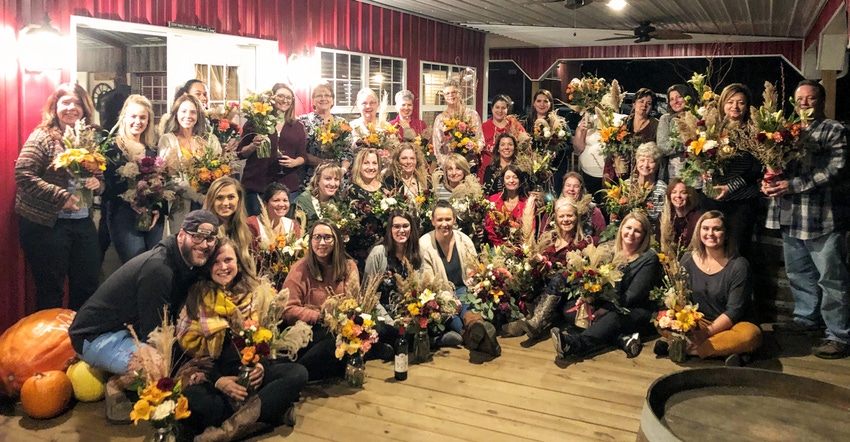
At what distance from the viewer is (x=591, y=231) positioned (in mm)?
5598

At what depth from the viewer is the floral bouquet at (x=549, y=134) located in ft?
22.4

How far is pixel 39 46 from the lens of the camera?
4613mm

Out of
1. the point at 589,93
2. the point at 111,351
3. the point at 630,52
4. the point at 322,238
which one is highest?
the point at 630,52

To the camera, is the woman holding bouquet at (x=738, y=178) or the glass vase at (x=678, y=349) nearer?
the glass vase at (x=678, y=349)

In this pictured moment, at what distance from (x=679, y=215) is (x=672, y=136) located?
0.60 meters

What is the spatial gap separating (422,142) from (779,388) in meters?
4.56

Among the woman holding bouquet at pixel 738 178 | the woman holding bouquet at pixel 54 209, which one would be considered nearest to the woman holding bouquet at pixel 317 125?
the woman holding bouquet at pixel 54 209

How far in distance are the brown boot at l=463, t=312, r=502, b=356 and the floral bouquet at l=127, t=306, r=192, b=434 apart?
6.40ft

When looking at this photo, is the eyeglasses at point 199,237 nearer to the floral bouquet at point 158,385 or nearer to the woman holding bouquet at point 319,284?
the floral bouquet at point 158,385

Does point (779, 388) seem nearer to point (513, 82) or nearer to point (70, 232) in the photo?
point (70, 232)

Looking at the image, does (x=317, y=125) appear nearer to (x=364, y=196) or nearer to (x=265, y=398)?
(x=364, y=196)

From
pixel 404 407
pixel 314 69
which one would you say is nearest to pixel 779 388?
pixel 404 407

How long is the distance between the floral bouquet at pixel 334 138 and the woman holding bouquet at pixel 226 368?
221cm

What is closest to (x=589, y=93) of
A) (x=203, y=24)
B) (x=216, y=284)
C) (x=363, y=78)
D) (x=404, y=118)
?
(x=404, y=118)
